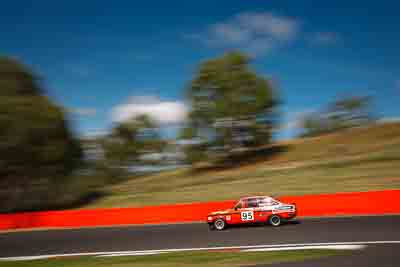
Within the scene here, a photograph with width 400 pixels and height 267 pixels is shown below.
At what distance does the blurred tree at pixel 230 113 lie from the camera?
1758 inches

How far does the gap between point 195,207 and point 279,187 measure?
11890 mm

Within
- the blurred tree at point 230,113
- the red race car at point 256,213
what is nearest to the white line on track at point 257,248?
the red race car at point 256,213

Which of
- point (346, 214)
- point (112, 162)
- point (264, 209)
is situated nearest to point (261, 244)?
point (264, 209)

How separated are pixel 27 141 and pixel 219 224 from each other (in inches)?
745

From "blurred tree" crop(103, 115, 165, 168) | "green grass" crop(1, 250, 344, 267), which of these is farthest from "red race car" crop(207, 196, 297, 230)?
"blurred tree" crop(103, 115, 165, 168)

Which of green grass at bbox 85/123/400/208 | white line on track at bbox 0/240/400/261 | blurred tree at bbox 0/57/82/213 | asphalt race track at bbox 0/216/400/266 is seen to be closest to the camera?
white line on track at bbox 0/240/400/261

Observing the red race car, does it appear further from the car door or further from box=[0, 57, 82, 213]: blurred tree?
box=[0, 57, 82, 213]: blurred tree

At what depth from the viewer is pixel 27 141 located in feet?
98.8

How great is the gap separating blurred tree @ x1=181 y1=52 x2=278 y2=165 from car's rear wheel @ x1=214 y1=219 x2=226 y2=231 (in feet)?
91.5

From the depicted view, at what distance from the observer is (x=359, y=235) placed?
1229cm

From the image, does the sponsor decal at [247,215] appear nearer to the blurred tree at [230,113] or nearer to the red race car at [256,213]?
the red race car at [256,213]

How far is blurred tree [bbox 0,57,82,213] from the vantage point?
29.8 meters

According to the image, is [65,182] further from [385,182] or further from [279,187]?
[385,182]

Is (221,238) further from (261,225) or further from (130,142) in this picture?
(130,142)
